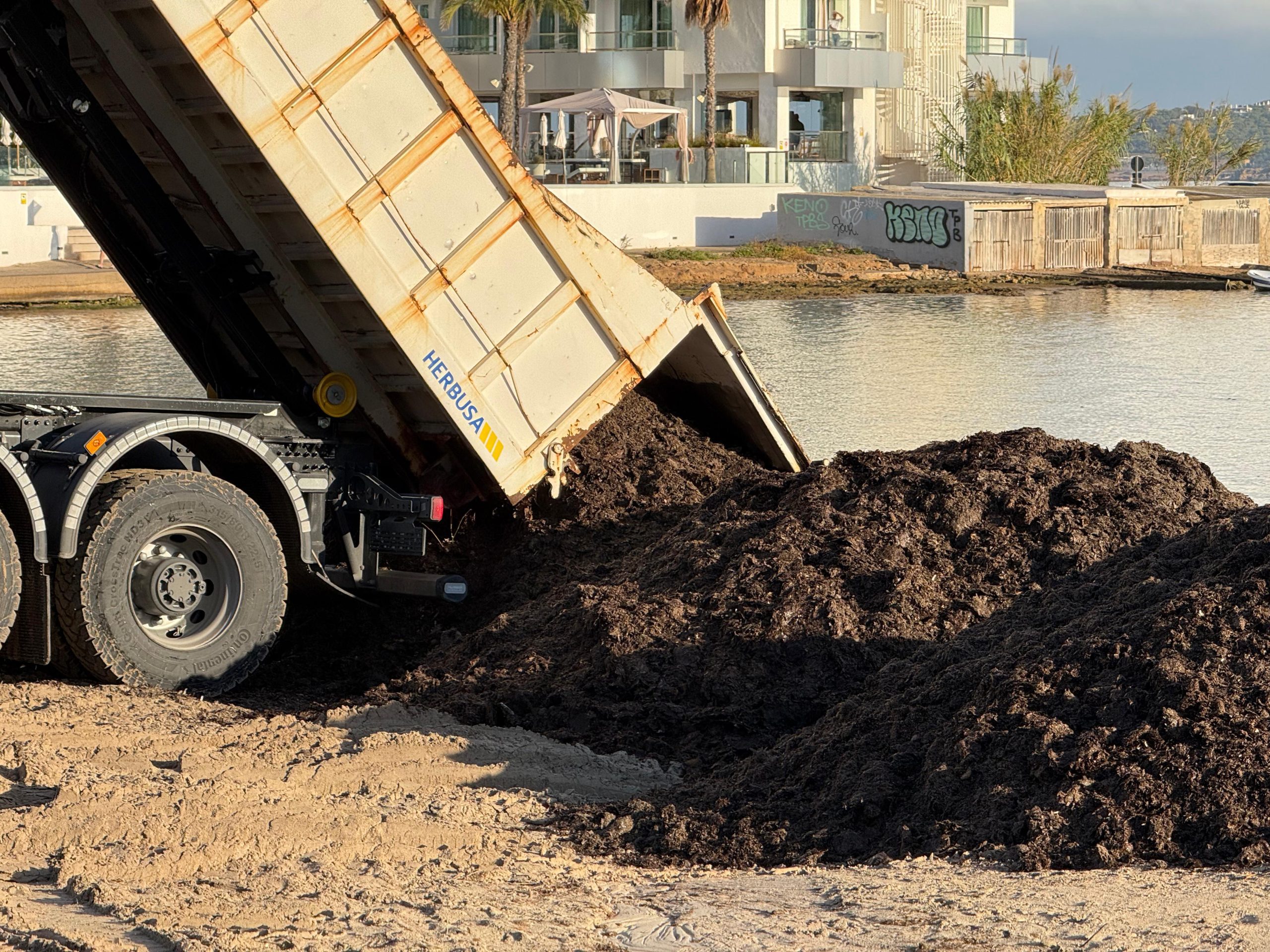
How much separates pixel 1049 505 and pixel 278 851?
4.56 m

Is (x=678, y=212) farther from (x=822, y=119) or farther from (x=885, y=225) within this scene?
(x=822, y=119)

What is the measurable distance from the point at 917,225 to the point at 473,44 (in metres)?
23.9

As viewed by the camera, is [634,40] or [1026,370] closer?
[1026,370]

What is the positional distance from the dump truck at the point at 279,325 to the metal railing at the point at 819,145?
146 feet

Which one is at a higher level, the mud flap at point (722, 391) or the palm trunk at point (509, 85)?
the palm trunk at point (509, 85)

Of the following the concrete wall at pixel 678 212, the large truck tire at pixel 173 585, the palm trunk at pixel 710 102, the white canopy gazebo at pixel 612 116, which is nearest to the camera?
the large truck tire at pixel 173 585

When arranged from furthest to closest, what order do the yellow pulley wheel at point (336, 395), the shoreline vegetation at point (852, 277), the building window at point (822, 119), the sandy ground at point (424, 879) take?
the building window at point (822, 119), the shoreline vegetation at point (852, 277), the yellow pulley wheel at point (336, 395), the sandy ground at point (424, 879)

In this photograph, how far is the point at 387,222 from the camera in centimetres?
771

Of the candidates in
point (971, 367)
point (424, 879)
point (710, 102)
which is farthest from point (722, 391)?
point (710, 102)

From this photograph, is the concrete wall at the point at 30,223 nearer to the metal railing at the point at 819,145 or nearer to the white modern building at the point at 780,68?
the white modern building at the point at 780,68

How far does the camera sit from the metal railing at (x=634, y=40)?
53.1m

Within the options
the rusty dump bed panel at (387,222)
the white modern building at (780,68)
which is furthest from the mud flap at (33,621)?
the white modern building at (780,68)

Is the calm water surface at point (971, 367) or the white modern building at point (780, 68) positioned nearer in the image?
the calm water surface at point (971, 367)

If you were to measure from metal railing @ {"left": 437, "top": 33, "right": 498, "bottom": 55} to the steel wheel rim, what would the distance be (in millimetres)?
49487
